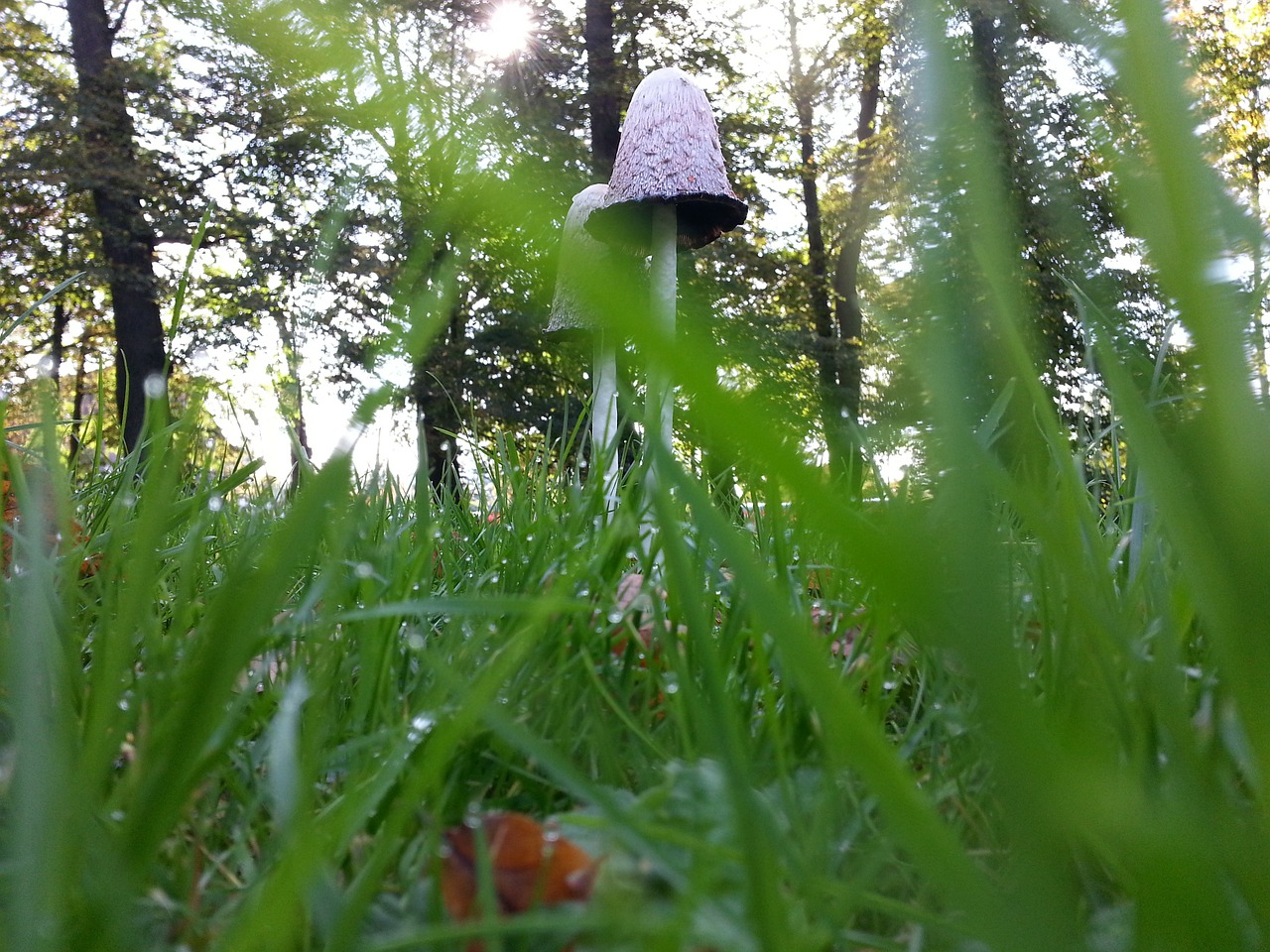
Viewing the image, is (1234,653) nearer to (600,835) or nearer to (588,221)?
(600,835)

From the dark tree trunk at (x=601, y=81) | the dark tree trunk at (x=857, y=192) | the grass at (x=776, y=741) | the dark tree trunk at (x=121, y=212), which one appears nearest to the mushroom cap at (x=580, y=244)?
the grass at (x=776, y=741)

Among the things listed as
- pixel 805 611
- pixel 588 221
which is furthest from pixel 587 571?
pixel 588 221

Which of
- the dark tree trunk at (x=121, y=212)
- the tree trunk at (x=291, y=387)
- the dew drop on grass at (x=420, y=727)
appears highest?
the dark tree trunk at (x=121, y=212)

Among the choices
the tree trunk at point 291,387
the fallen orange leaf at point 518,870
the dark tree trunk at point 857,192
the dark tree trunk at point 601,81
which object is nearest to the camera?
the fallen orange leaf at point 518,870

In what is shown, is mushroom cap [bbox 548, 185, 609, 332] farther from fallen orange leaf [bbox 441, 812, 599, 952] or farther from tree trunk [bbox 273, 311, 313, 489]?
fallen orange leaf [bbox 441, 812, 599, 952]

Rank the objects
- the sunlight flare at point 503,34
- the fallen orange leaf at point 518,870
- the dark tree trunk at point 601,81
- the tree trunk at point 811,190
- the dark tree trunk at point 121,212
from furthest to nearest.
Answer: the tree trunk at point 811,190 → the sunlight flare at point 503,34 → the dark tree trunk at point 601,81 → the dark tree trunk at point 121,212 → the fallen orange leaf at point 518,870

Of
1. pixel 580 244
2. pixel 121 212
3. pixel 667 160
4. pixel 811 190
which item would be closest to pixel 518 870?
pixel 667 160

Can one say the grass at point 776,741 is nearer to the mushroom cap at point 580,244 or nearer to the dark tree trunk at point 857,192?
the mushroom cap at point 580,244
